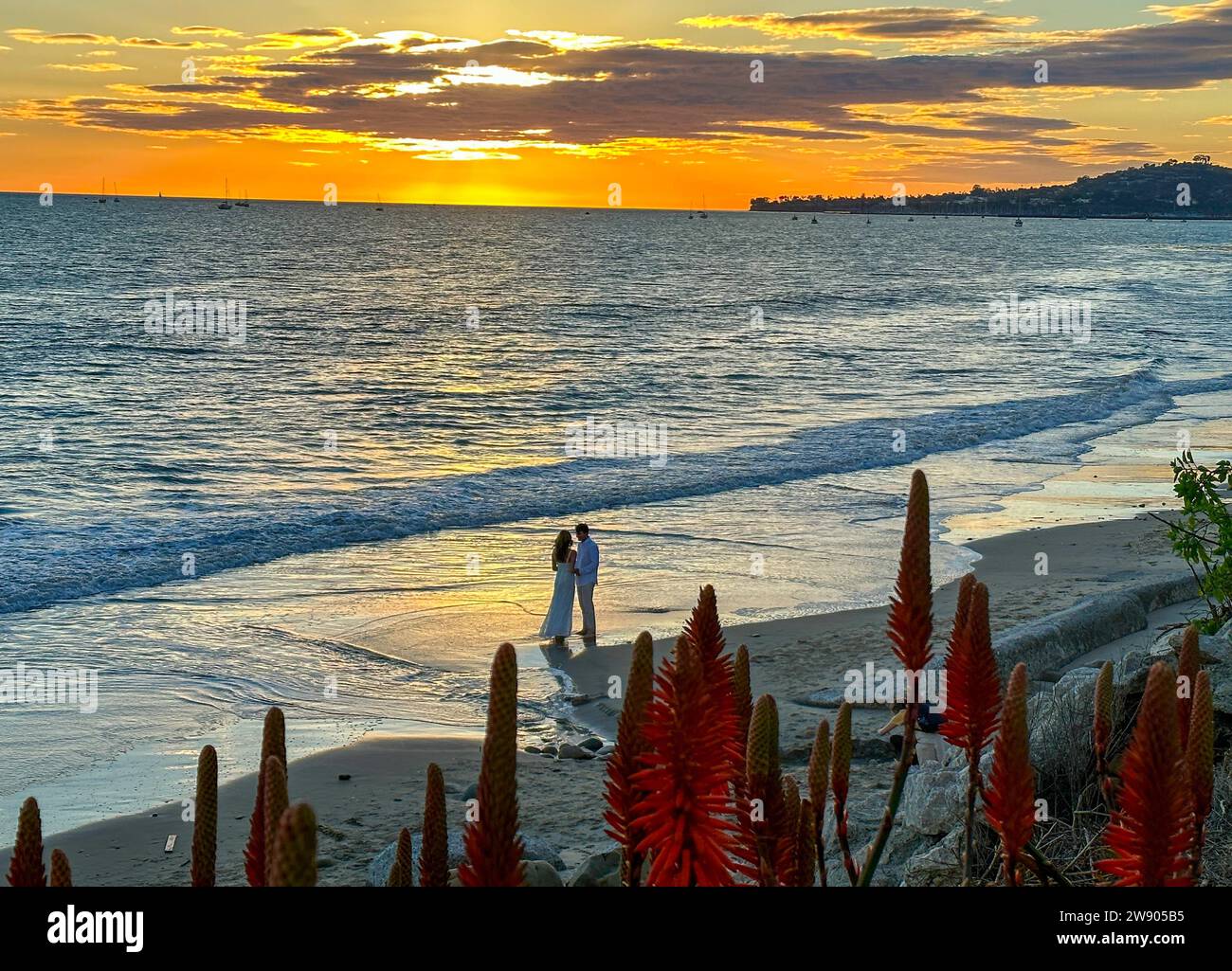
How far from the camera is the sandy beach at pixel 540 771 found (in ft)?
35.8

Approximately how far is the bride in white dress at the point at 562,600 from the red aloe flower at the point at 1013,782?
52.4 ft

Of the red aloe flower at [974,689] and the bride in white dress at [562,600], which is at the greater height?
the red aloe flower at [974,689]

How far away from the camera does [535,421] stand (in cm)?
4306

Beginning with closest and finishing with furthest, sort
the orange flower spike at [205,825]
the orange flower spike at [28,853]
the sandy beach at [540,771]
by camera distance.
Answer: the orange flower spike at [28,853] < the orange flower spike at [205,825] < the sandy beach at [540,771]

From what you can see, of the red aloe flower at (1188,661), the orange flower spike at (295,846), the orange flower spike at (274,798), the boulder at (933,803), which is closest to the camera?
the orange flower spike at (295,846)

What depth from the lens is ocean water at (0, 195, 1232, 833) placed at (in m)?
16.5

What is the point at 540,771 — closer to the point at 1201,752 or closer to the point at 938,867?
the point at 938,867

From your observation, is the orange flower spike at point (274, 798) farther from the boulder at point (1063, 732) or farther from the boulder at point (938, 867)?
the boulder at point (1063, 732)

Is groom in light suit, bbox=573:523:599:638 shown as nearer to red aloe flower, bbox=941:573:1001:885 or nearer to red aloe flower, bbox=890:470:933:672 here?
red aloe flower, bbox=941:573:1001:885

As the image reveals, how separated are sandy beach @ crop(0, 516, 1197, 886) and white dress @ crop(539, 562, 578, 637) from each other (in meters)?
0.52

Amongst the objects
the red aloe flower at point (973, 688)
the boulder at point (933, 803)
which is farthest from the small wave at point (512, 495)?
the red aloe flower at point (973, 688)

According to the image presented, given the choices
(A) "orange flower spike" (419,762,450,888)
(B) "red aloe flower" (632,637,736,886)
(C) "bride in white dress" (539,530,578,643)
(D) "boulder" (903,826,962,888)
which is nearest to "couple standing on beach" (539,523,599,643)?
(C) "bride in white dress" (539,530,578,643)

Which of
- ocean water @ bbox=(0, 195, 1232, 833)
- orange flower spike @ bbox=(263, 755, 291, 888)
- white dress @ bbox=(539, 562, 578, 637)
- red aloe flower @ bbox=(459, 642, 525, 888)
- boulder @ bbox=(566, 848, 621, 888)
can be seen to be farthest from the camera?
white dress @ bbox=(539, 562, 578, 637)
